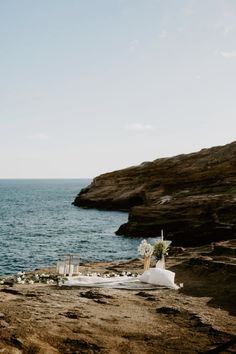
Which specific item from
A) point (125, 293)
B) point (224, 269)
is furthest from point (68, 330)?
point (224, 269)

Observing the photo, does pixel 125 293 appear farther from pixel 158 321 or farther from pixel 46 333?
pixel 46 333

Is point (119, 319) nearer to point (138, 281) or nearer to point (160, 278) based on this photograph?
point (160, 278)

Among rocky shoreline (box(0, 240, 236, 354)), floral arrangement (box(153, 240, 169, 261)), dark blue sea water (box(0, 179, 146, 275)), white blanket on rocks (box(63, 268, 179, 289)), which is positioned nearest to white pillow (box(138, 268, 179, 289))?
white blanket on rocks (box(63, 268, 179, 289))

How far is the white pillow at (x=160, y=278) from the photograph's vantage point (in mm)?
16109

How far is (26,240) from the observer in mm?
51906

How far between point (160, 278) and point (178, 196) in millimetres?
46021

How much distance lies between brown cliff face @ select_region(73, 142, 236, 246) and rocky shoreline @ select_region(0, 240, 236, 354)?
31.7m

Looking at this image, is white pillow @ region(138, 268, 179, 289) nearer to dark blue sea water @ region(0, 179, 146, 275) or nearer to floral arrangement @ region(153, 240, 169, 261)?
floral arrangement @ region(153, 240, 169, 261)

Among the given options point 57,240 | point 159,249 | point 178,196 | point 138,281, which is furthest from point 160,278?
point 178,196

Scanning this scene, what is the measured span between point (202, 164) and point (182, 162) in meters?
5.54

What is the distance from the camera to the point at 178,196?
61.7 meters

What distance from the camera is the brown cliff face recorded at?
1884 inches

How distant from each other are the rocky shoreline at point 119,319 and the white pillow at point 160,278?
1.90ft

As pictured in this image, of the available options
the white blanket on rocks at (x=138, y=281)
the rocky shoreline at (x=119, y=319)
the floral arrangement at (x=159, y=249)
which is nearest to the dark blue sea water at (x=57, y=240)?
the floral arrangement at (x=159, y=249)
